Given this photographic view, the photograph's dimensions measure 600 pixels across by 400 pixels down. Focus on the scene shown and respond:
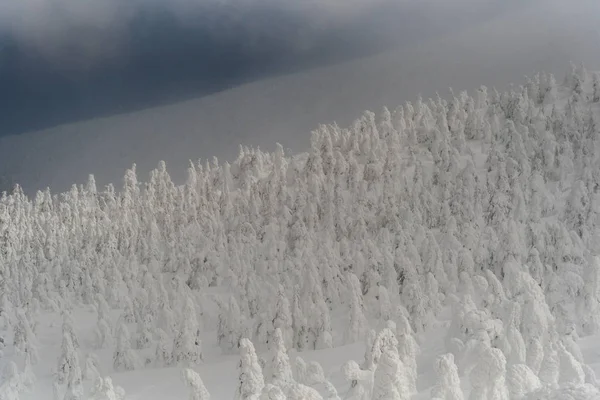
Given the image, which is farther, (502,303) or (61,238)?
(61,238)

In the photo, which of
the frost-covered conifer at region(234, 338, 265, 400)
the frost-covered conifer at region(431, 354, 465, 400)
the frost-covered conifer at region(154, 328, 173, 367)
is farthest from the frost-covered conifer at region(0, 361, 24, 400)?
the frost-covered conifer at region(431, 354, 465, 400)

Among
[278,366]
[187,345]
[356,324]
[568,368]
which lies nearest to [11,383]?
[187,345]

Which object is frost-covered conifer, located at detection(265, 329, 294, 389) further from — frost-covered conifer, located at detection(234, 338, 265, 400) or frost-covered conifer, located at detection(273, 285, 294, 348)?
frost-covered conifer, located at detection(273, 285, 294, 348)

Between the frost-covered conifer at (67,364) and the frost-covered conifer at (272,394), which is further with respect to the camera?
the frost-covered conifer at (67,364)

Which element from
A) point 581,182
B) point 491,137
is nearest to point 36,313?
point 581,182

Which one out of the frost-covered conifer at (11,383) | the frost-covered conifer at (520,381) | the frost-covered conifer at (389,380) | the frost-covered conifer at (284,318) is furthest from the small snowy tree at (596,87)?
the frost-covered conifer at (11,383)

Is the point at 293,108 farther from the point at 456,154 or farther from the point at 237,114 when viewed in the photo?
the point at 456,154

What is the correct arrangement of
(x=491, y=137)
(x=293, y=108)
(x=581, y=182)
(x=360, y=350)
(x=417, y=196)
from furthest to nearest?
(x=491, y=137), (x=417, y=196), (x=581, y=182), (x=293, y=108), (x=360, y=350)

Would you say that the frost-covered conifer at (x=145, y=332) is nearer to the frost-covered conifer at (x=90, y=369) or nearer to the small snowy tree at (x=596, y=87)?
the frost-covered conifer at (x=90, y=369)
